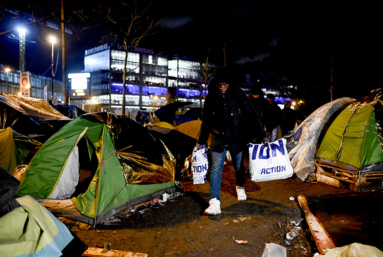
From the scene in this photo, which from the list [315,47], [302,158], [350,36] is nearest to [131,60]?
[315,47]

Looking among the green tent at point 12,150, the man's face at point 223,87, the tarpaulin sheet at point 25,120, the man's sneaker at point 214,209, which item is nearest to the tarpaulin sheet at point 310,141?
the man's sneaker at point 214,209

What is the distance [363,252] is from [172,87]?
61184 mm

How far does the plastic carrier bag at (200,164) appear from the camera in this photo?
16.6 feet

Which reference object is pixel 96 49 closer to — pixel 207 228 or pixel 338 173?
pixel 338 173

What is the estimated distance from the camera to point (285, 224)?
3.06 meters

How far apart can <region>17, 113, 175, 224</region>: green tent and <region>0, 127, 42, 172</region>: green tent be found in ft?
5.77

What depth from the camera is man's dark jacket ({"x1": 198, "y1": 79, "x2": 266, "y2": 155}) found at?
3670mm

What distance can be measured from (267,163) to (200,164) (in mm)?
1450

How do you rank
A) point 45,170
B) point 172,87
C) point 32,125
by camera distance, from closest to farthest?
point 45,170 < point 32,125 < point 172,87

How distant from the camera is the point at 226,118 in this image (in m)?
3.71

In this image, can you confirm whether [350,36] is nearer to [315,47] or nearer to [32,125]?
[315,47]

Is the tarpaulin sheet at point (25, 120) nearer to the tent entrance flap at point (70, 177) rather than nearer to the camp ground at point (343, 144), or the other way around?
the tent entrance flap at point (70, 177)

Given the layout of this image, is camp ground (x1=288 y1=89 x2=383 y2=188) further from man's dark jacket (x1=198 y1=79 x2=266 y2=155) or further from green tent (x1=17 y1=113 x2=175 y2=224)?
green tent (x1=17 y1=113 x2=175 y2=224)

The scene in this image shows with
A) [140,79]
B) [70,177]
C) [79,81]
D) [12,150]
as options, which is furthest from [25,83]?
[140,79]
